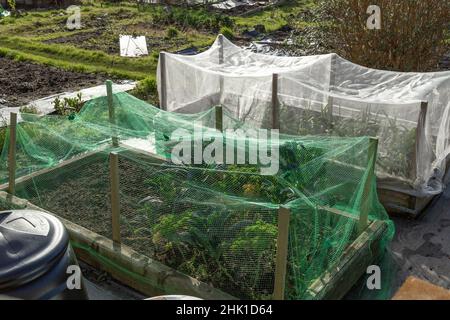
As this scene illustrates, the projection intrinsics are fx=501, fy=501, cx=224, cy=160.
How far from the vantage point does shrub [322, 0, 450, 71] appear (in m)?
8.23

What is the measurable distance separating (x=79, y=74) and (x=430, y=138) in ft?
27.2

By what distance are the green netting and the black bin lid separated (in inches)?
45.6

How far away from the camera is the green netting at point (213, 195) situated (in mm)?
3967

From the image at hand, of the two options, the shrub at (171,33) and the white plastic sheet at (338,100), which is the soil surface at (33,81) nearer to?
the white plastic sheet at (338,100)

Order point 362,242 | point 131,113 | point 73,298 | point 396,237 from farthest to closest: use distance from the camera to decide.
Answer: point 131,113
point 396,237
point 362,242
point 73,298

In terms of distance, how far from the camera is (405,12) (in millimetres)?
8219

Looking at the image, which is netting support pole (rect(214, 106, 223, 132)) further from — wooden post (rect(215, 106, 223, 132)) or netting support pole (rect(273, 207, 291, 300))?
netting support pole (rect(273, 207, 291, 300))

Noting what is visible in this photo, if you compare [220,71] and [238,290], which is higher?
[220,71]

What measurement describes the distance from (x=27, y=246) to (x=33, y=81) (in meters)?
8.55

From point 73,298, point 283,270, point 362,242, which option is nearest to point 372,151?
point 362,242

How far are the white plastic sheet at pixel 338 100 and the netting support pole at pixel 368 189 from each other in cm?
103

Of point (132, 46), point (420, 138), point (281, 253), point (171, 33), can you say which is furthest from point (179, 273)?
point (171, 33)

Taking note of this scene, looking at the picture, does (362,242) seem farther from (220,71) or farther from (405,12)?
(405,12)

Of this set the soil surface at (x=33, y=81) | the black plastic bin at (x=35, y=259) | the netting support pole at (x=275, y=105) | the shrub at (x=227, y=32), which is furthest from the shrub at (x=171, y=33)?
the black plastic bin at (x=35, y=259)
